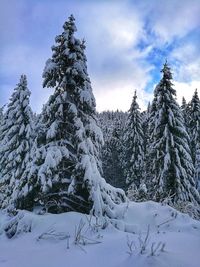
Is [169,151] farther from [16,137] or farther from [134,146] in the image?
[134,146]

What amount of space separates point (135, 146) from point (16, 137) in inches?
817

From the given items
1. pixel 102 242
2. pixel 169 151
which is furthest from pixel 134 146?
pixel 102 242

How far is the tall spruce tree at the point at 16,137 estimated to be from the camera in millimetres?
23891

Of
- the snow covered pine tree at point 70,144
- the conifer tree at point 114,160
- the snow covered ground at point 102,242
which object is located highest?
A: the conifer tree at point 114,160

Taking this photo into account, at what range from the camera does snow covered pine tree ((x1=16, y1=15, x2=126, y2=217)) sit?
392 inches

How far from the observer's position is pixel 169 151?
2514cm

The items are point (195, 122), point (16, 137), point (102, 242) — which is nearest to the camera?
point (102, 242)

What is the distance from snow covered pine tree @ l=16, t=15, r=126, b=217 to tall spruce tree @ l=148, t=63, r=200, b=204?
45.3ft

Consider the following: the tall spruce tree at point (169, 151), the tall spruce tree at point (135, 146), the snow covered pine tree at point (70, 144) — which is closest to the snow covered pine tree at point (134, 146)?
the tall spruce tree at point (135, 146)

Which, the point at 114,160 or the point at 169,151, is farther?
the point at 114,160

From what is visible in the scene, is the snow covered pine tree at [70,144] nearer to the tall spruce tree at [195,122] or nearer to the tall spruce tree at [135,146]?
the tall spruce tree at [195,122]

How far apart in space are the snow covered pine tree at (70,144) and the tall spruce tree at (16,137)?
1270 centimetres

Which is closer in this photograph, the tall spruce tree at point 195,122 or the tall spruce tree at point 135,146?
the tall spruce tree at point 195,122

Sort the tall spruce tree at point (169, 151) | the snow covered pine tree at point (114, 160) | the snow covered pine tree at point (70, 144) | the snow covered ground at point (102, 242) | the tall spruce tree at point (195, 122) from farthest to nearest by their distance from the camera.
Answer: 1. the snow covered pine tree at point (114, 160)
2. the tall spruce tree at point (195, 122)
3. the tall spruce tree at point (169, 151)
4. the snow covered pine tree at point (70, 144)
5. the snow covered ground at point (102, 242)
